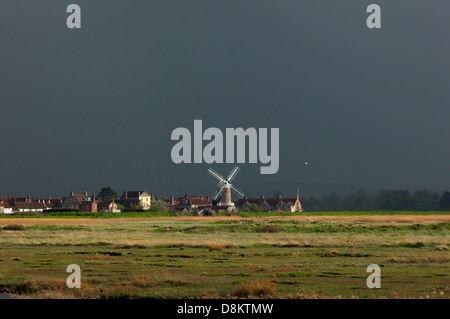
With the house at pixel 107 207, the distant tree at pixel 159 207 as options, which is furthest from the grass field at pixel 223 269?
the house at pixel 107 207

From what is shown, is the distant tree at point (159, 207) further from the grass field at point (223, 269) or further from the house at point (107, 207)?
the grass field at point (223, 269)

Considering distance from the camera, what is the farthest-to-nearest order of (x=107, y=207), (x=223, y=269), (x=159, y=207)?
(x=107, y=207) → (x=159, y=207) → (x=223, y=269)

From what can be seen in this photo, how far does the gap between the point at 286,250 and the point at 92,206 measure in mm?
148823

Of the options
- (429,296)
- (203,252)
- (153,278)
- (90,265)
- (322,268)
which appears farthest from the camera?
(203,252)

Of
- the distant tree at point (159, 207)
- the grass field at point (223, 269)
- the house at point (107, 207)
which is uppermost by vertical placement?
the grass field at point (223, 269)

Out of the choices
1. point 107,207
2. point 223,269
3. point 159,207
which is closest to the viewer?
point 223,269

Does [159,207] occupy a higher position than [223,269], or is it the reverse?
[223,269]

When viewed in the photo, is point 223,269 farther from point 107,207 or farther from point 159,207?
point 107,207

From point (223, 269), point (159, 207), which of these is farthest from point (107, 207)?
point (223, 269)

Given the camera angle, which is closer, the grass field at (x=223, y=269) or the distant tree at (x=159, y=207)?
the grass field at (x=223, y=269)
